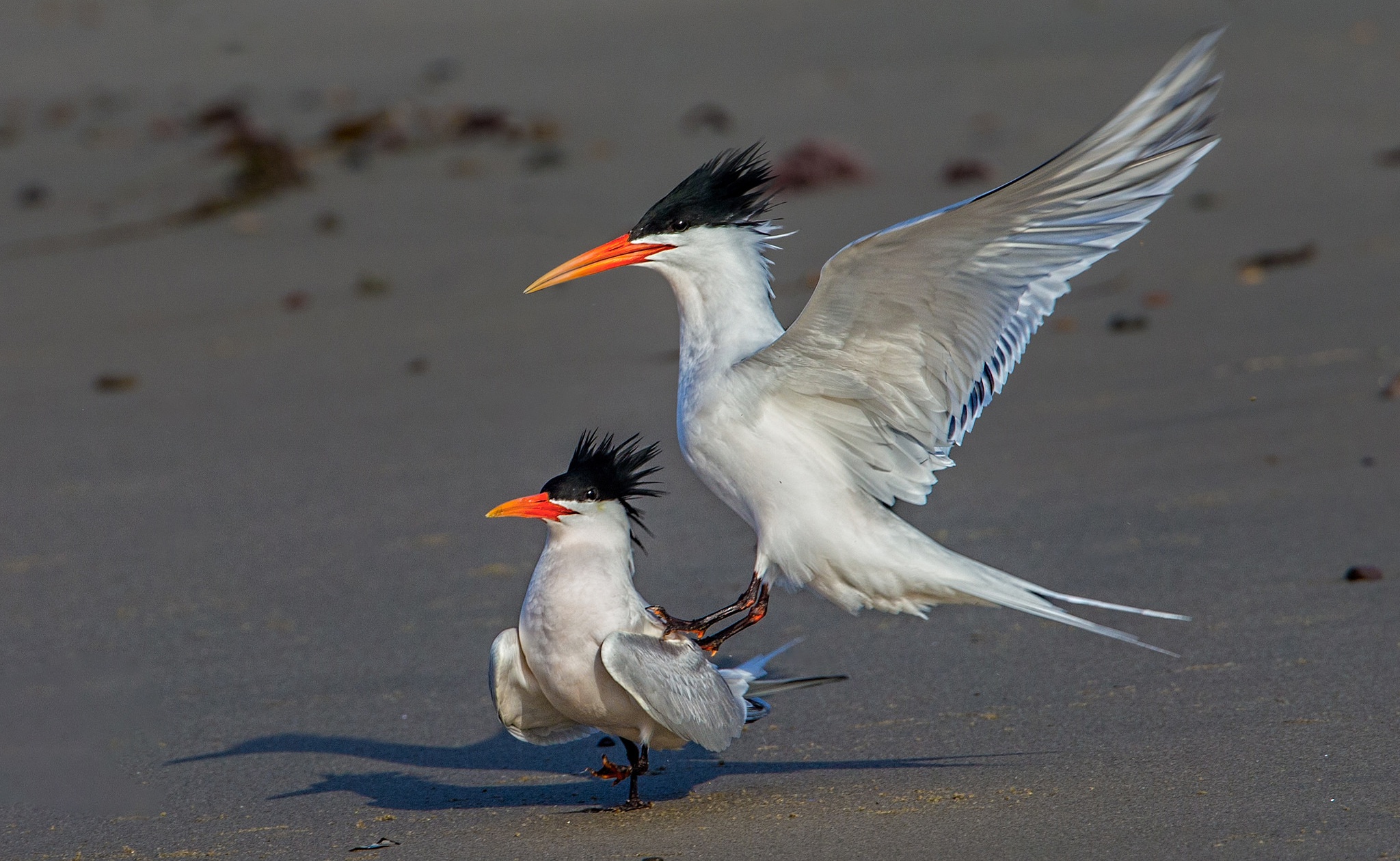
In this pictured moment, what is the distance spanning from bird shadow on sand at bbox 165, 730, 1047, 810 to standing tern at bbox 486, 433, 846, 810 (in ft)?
0.39

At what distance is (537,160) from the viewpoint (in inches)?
376

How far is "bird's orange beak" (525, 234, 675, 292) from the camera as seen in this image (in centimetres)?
378

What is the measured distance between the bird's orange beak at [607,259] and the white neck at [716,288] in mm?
30

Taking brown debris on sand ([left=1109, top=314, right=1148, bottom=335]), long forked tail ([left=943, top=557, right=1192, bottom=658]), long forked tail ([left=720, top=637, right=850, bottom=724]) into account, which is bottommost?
long forked tail ([left=720, top=637, right=850, bottom=724])

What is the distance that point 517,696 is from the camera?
3.49m

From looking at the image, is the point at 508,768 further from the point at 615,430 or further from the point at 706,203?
the point at 615,430

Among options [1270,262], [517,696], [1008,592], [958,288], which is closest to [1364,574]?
[1008,592]

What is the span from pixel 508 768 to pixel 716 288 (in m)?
1.26

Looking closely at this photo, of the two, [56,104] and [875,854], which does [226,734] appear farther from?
[56,104]

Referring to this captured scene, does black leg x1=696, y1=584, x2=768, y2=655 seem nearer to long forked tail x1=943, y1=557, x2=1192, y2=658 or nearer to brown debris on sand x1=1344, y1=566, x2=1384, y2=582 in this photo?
long forked tail x1=943, y1=557, x2=1192, y2=658

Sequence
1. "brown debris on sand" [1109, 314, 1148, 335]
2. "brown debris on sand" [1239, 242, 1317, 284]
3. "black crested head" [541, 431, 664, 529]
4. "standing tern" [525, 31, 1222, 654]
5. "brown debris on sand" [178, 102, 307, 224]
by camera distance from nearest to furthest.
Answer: "standing tern" [525, 31, 1222, 654]
"black crested head" [541, 431, 664, 529]
"brown debris on sand" [1109, 314, 1148, 335]
"brown debris on sand" [1239, 242, 1317, 284]
"brown debris on sand" [178, 102, 307, 224]

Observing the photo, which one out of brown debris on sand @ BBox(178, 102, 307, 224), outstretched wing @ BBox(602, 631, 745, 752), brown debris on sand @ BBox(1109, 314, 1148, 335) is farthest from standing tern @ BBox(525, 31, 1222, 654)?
brown debris on sand @ BBox(178, 102, 307, 224)

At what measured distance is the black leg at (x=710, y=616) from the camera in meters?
3.51

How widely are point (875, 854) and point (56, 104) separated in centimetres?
1011
